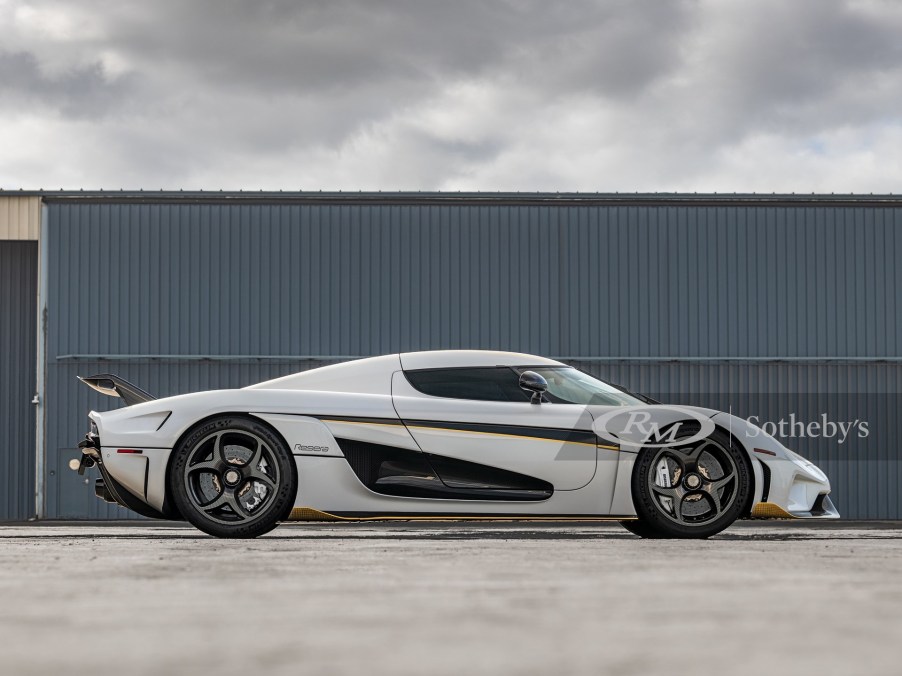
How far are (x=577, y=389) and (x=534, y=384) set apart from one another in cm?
43

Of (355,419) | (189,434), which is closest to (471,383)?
(355,419)

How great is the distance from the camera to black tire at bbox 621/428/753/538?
7.52m

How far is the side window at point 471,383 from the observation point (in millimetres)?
7809

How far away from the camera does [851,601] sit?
13.7ft

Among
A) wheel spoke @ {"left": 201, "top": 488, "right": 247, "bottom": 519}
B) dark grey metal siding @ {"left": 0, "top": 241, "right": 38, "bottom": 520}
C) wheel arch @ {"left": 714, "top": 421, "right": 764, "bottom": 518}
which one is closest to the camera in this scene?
wheel spoke @ {"left": 201, "top": 488, "right": 247, "bottom": 519}

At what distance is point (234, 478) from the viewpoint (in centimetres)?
739

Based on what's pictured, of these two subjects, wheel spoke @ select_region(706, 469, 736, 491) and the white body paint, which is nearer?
the white body paint

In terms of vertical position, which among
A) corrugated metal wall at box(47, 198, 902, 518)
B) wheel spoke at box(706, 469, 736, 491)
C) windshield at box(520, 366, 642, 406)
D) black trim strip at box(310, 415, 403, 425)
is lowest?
wheel spoke at box(706, 469, 736, 491)

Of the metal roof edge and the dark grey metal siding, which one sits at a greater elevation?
the metal roof edge

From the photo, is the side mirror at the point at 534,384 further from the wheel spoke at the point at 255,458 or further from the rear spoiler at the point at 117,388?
the rear spoiler at the point at 117,388

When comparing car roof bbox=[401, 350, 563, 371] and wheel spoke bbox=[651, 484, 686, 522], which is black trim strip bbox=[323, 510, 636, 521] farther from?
car roof bbox=[401, 350, 563, 371]

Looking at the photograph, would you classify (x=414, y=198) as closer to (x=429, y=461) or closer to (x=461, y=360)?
(x=461, y=360)

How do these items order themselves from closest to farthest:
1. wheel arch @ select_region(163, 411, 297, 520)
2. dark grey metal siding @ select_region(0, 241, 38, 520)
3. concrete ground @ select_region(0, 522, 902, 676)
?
concrete ground @ select_region(0, 522, 902, 676), wheel arch @ select_region(163, 411, 297, 520), dark grey metal siding @ select_region(0, 241, 38, 520)

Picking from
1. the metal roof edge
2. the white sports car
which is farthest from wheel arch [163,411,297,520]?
the metal roof edge
